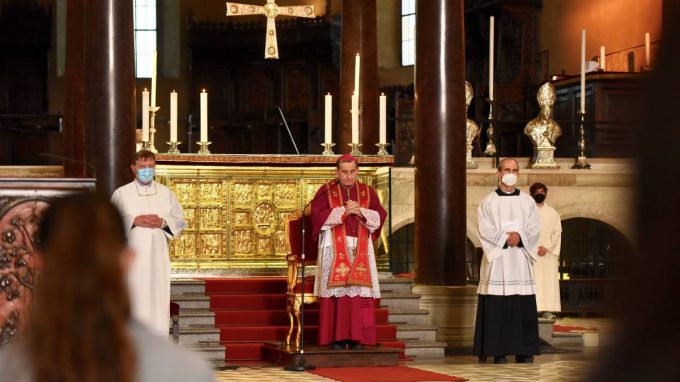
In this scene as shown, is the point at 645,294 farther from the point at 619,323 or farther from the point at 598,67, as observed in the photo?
the point at 598,67

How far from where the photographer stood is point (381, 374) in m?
11.2

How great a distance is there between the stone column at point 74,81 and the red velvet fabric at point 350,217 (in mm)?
6474

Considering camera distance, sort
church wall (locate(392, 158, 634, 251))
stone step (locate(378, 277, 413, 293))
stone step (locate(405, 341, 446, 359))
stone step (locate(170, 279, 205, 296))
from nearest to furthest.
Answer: stone step (locate(405, 341, 446, 359)) < stone step (locate(170, 279, 205, 296)) < stone step (locate(378, 277, 413, 293)) < church wall (locate(392, 158, 634, 251))

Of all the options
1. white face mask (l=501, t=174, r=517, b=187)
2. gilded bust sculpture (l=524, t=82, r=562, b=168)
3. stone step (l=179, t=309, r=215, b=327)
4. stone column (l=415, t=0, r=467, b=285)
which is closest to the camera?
white face mask (l=501, t=174, r=517, b=187)

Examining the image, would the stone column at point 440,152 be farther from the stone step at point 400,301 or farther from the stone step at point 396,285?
the stone step at point 400,301

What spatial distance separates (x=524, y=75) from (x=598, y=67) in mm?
2595

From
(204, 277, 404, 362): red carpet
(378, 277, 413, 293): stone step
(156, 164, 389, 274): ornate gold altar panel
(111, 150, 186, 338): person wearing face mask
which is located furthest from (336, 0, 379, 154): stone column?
(111, 150, 186, 338): person wearing face mask

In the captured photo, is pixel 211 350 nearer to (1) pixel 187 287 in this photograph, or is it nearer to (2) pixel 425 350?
(1) pixel 187 287

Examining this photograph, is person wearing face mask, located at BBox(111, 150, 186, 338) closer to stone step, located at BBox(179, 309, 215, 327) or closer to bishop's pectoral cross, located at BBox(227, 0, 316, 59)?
stone step, located at BBox(179, 309, 215, 327)

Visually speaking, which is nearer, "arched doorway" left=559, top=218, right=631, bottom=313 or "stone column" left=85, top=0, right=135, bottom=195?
"stone column" left=85, top=0, right=135, bottom=195

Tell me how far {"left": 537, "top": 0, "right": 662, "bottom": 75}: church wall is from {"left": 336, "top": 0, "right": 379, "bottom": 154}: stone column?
4.69 meters

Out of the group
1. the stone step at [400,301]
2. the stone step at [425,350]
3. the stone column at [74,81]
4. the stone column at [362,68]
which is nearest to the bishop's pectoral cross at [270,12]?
the stone column at [362,68]

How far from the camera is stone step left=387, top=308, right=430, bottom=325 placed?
13.5 metres

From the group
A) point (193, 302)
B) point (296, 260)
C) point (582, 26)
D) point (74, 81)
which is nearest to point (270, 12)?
point (74, 81)
